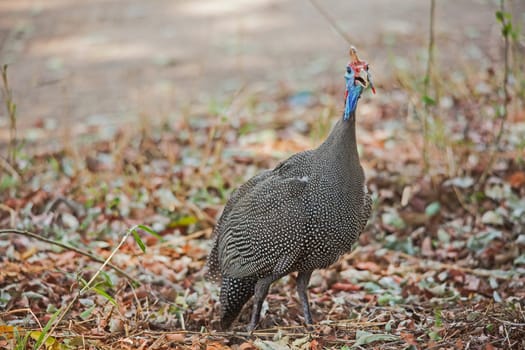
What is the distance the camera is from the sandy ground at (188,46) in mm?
6531

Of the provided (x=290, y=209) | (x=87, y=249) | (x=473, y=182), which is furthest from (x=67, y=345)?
(x=473, y=182)

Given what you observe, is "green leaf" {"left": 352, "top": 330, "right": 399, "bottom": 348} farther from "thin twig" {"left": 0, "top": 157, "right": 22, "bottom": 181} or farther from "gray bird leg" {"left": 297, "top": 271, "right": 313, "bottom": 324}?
"thin twig" {"left": 0, "top": 157, "right": 22, "bottom": 181}

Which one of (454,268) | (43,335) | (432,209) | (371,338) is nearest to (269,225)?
(371,338)

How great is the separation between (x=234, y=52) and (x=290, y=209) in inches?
186

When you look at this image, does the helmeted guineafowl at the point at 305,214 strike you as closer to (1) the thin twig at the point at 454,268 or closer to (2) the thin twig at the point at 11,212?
(1) the thin twig at the point at 454,268

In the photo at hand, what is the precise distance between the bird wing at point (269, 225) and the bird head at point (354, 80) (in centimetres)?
29

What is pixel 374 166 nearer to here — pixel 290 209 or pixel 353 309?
pixel 353 309

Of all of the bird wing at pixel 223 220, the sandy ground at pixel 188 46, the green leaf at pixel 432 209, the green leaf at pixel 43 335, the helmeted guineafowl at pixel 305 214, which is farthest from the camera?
the sandy ground at pixel 188 46

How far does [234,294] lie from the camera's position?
3.29m

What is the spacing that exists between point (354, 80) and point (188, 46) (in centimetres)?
491

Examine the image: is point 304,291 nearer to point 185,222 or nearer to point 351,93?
point 351,93

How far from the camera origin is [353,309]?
11.4 feet

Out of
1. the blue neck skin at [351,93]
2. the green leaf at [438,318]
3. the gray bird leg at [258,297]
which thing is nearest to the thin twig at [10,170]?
the gray bird leg at [258,297]

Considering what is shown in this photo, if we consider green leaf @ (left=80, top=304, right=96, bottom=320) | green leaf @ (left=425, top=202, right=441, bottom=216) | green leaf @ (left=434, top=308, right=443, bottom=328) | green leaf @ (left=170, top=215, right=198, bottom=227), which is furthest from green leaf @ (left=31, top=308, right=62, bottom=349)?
green leaf @ (left=425, top=202, right=441, bottom=216)
